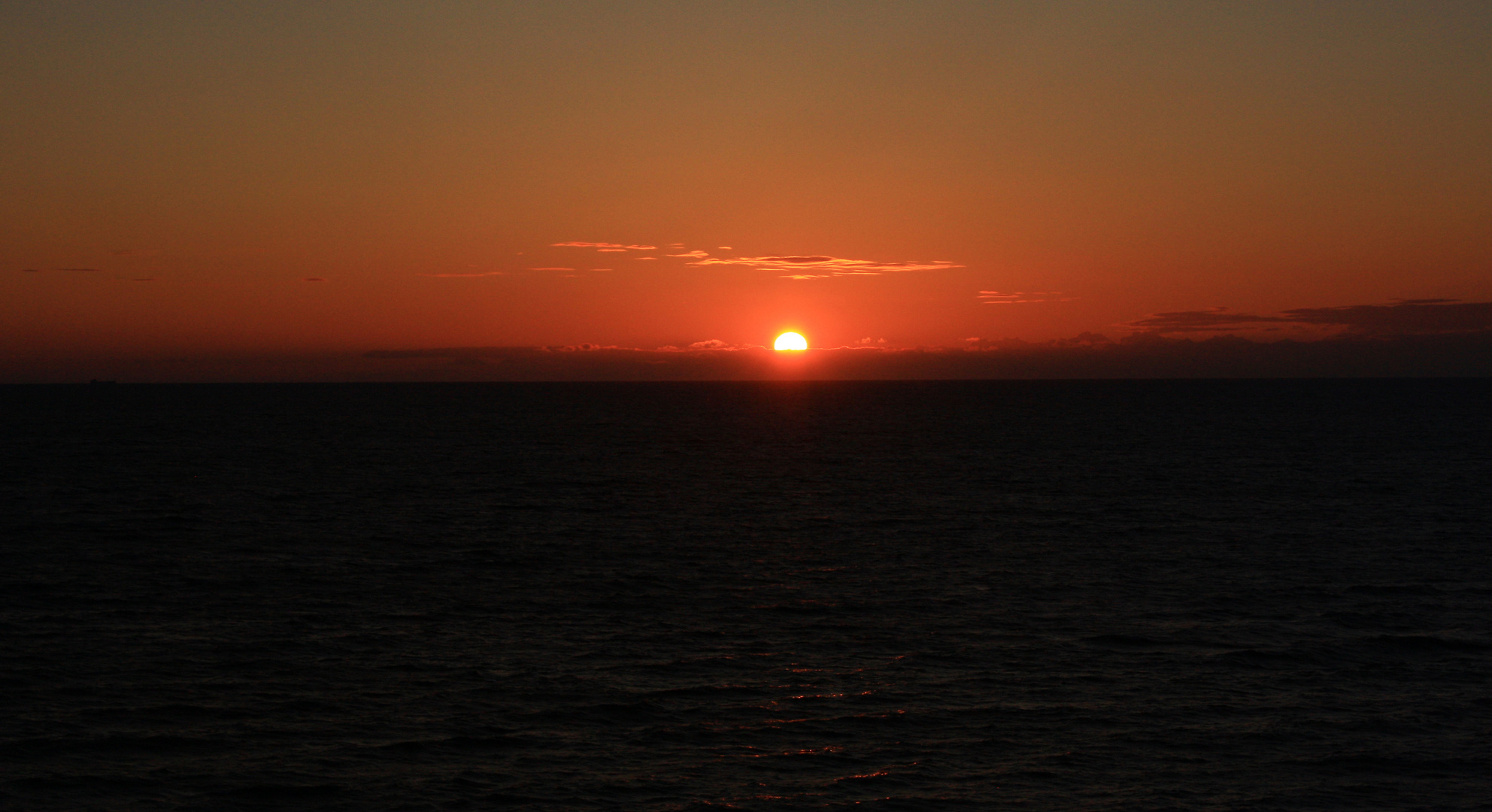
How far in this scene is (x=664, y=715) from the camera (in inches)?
901

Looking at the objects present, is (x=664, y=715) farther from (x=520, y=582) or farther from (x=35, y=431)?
(x=35, y=431)

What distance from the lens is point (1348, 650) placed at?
2839 cm

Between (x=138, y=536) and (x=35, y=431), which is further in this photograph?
(x=35, y=431)

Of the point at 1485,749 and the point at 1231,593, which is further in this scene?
the point at 1231,593

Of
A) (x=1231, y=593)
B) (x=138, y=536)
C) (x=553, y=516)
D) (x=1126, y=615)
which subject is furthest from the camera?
(x=553, y=516)

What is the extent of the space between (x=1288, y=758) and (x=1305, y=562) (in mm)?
23695

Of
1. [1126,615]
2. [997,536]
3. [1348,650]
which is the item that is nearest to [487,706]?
[1126,615]

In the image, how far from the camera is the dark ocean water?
64.6 ft

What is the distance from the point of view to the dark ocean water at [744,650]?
1970cm

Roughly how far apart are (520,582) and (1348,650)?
Result: 24.5 metres

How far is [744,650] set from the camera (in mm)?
28219

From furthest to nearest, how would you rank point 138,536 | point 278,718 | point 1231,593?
point 138,536
point 1231,593
point 278,718

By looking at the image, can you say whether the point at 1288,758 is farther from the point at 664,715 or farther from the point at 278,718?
the point at 278,718

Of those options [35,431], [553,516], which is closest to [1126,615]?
[553,516]
